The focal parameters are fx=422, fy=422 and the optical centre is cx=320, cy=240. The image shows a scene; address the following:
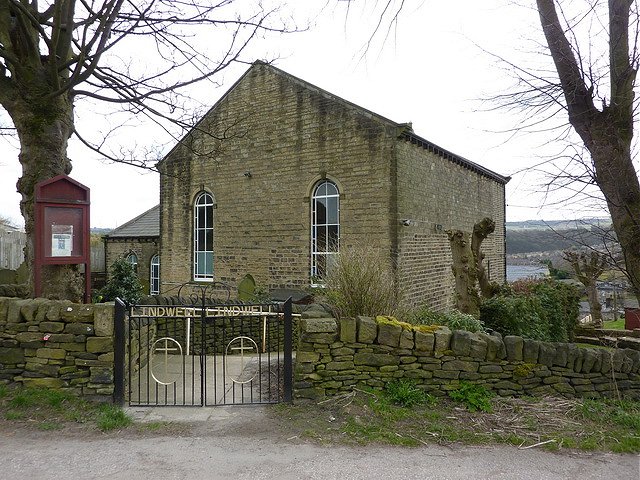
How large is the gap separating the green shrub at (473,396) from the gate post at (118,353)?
14.2 feet

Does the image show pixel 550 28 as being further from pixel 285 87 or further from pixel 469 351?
pixel 285 87

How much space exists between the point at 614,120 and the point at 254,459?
6238 mm

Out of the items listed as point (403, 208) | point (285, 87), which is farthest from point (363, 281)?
point (285, 87)

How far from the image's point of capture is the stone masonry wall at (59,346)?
5.43 metres

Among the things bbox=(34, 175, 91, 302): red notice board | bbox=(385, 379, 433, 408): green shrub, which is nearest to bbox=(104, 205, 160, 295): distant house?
bbox=(34, 175, 91, 302): red notice board

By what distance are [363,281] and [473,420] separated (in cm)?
255

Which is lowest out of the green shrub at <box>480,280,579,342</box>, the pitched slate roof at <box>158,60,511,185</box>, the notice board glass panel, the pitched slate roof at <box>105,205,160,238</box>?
the green shrub at <box>480,280,579,342</box>

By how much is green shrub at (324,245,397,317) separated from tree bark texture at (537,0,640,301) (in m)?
3.42

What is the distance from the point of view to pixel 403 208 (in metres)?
11.7

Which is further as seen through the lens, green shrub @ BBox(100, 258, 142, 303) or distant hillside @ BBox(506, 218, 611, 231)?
green shrub @ BBox(100, 258, 142, 303)

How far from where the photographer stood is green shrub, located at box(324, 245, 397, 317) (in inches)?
266

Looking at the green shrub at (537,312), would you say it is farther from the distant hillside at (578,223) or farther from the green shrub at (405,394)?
the green shrub at (405,394)

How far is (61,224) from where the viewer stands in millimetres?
6258

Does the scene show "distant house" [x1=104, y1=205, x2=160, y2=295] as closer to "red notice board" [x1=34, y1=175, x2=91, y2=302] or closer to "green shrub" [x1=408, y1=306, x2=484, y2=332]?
"red notice board" [x1=34, y1=175, x2=91, y2=302]
